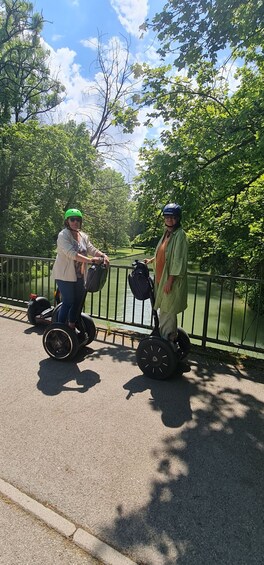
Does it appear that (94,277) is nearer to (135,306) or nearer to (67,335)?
Result: (67,335)

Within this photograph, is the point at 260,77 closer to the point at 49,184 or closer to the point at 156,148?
the point at 156,148

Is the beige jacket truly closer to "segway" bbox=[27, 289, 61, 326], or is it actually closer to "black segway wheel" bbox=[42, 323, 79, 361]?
"black segway wheel" bbox=[42, 323, 79, 361]

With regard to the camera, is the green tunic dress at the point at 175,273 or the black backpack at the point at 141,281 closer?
the green tunic dress at the point at 175,273

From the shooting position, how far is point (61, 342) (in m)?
3.94

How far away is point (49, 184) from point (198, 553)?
1735cm

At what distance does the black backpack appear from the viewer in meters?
3.73

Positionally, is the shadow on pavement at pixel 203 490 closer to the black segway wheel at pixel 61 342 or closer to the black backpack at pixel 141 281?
the black segway wheel at pixel 61 342

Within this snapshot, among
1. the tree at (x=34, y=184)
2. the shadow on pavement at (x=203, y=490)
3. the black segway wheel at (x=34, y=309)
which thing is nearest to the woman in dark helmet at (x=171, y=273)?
the shadow on pavement at (x=203, y=490)

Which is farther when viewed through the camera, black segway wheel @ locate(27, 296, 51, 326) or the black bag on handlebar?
black segway wheel @ locate(27, 296, 51, 326)

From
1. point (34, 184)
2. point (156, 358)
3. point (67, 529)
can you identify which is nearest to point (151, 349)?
point (156, 358)

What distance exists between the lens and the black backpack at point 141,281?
3.73m

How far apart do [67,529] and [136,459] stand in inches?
27.3

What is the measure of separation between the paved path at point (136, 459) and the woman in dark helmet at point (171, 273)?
24.7 inches

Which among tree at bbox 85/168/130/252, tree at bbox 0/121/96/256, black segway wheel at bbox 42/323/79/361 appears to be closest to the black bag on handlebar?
black segway wheel at bbox 42/323/79/361
